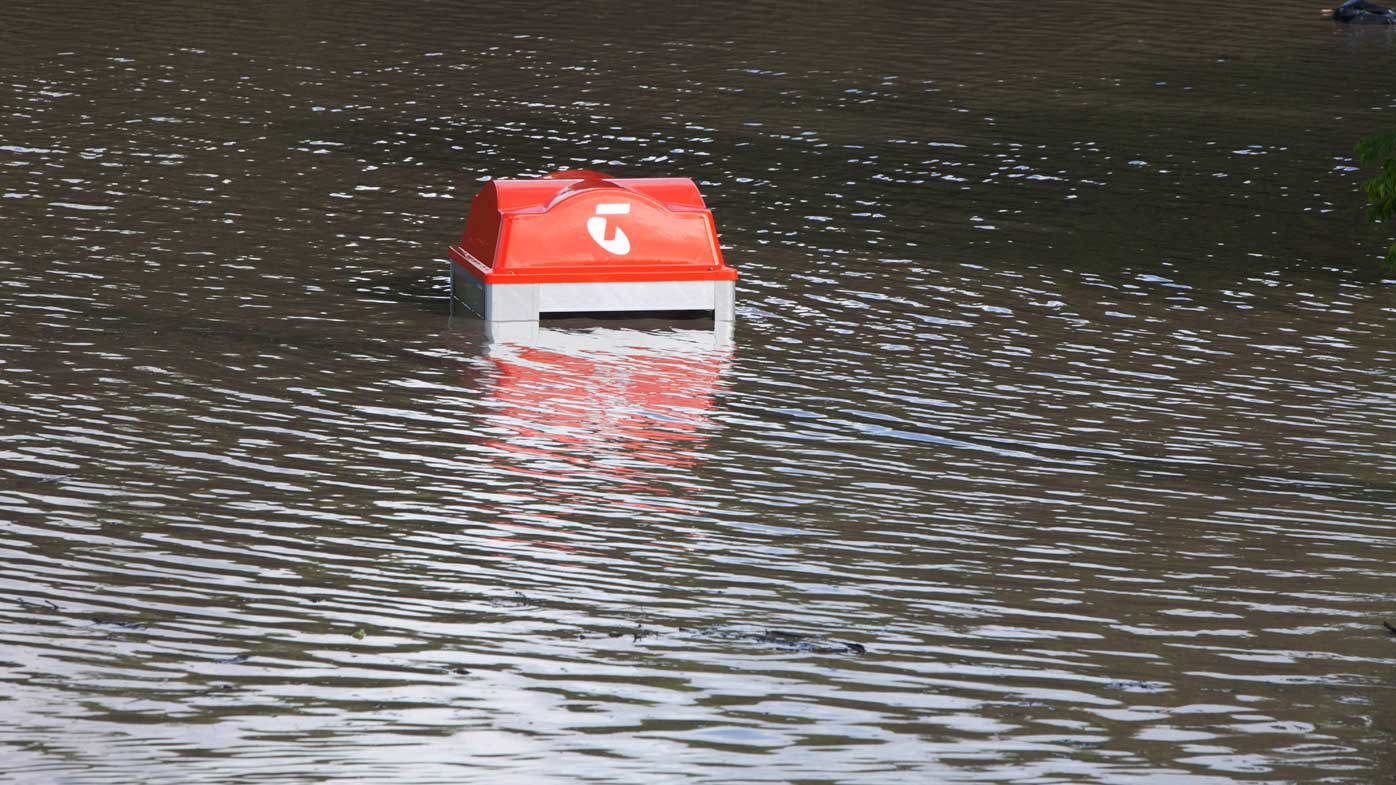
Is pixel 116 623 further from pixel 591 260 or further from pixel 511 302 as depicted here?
pixel 591 260

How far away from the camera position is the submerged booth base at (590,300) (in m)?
12.3

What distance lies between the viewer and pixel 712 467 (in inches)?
369

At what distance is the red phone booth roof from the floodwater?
406mm

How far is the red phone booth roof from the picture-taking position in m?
12.4

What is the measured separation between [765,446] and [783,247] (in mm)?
5500

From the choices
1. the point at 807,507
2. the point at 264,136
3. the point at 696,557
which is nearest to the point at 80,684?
the point at 696,557

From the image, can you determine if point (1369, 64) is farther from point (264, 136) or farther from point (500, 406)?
point (500, 406)

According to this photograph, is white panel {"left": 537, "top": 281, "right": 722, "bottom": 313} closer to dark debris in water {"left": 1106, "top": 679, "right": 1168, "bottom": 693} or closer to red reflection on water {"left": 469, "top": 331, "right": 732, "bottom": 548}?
red reflection on water {"left": 469, "top": 331, "right": 732, "bottom": 548}

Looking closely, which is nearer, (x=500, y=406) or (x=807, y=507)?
(x=807, y=507)

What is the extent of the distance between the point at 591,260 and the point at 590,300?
29 centimetres

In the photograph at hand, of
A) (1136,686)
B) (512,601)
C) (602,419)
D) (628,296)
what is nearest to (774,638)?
(512,601)

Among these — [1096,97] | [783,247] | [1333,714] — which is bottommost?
[1333,714]

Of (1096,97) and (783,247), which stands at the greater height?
(1096,97)

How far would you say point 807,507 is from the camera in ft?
28.7
